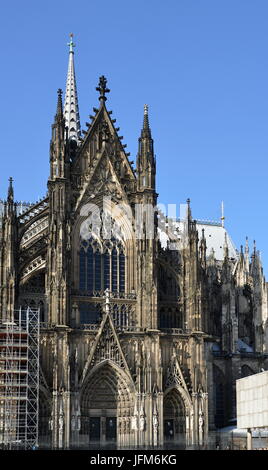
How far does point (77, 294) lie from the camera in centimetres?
5772

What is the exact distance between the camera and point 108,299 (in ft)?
189

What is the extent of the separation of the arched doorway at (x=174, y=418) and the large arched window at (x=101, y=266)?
28.6 feet

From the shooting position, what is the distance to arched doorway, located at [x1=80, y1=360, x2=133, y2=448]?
184 feet

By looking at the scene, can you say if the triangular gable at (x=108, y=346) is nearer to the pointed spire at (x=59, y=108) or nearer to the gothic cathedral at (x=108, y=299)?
the gothic cathedral at (x=108, y=299)

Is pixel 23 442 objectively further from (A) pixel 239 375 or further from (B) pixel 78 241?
(A) pixel 239 375

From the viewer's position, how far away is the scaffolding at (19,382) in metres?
51.9

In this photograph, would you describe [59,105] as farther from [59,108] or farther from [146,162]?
[146,162]

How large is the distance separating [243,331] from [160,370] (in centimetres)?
2236

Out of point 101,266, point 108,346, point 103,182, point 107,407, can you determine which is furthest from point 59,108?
point 107,407

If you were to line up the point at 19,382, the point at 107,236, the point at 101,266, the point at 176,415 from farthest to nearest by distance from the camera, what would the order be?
the point at 107,236
the point at 101,266
the point at 176,415
the point at 19,382

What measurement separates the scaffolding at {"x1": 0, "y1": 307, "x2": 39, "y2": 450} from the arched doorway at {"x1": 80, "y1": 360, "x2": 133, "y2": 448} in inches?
168

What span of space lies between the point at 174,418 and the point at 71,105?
107ft

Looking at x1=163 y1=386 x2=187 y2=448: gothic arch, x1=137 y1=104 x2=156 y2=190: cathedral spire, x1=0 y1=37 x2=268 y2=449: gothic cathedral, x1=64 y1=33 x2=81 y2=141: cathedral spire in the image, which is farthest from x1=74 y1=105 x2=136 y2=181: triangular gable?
x1=163 y1=386 x2=187 y2=448: gothic arch
